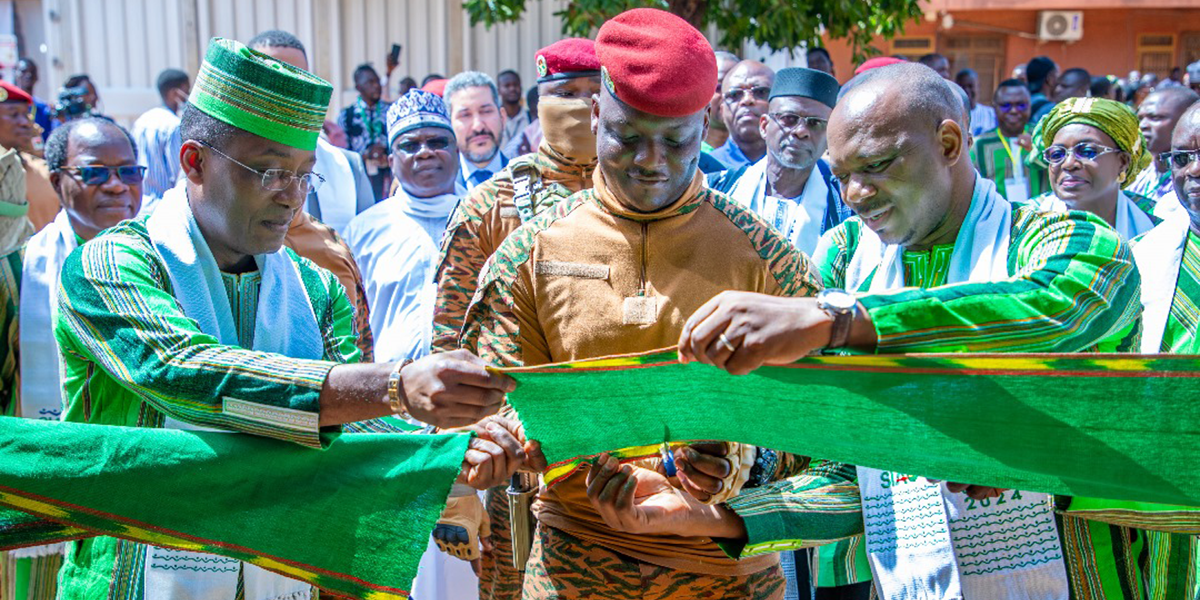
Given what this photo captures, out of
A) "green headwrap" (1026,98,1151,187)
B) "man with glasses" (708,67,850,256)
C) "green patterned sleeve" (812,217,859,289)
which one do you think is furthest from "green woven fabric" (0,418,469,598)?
"green headwrap" (1026,98,1151,187)

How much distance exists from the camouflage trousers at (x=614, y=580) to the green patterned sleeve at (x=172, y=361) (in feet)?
2.88

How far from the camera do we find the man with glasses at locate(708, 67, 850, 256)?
6.16 meters

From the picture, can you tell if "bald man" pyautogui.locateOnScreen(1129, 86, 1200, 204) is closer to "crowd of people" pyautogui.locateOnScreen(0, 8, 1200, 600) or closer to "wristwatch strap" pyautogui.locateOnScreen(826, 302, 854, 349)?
"crowd of people" pyautogui.locateOnScreen(0, 8, 1200, 600)

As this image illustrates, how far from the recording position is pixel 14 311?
14.5ft

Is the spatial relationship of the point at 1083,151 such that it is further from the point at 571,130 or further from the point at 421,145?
the point at 421,145

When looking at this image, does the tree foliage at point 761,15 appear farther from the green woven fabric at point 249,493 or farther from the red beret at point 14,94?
the green woven fabric at point 249,493

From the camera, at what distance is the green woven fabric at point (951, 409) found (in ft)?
8.87

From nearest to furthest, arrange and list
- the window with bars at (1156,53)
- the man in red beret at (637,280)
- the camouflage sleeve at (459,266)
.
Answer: the man in red beret at (637,280) → the camouflage sleeve at (459,266) → the window with bars at (1156,53)

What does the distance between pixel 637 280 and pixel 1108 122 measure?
3957 mm

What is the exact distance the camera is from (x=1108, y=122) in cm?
612

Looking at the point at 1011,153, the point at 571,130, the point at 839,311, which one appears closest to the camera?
the point at 839,311

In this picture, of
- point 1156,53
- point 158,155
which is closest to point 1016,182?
point 158,155

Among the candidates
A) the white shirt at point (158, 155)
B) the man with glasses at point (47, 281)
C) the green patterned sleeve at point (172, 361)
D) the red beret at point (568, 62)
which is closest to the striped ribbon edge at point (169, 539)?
the green patterned sleeve at point (172, 361)

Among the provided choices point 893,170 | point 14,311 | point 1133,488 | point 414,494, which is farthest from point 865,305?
point 14,311
